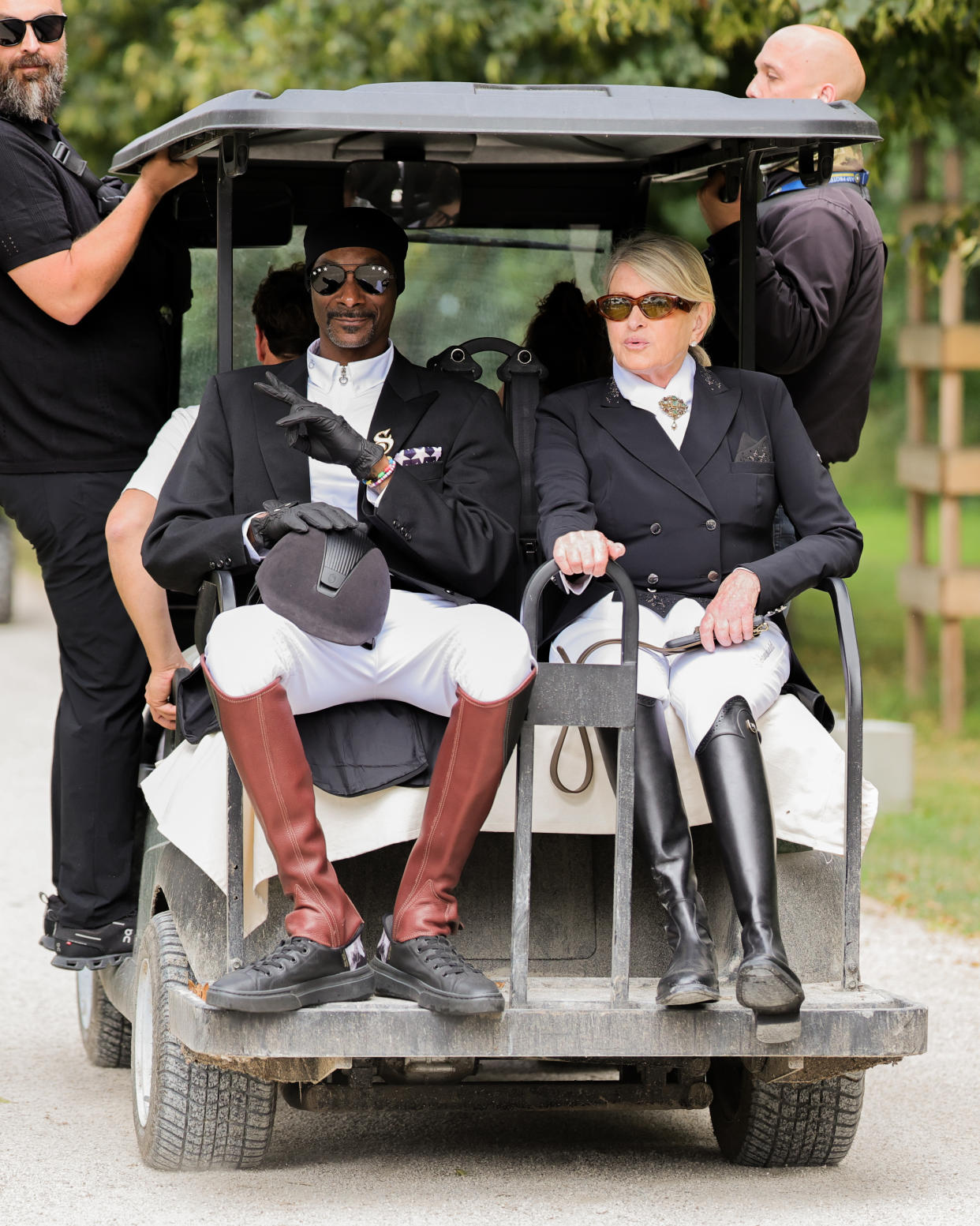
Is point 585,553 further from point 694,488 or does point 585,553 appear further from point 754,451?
point 754,451

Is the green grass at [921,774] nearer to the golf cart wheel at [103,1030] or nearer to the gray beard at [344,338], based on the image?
the golf cart wheel at [103,1030]

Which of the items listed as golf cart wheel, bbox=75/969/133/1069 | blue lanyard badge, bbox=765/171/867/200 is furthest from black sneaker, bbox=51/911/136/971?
blue lanyard badge, bbox=765/171/867/200

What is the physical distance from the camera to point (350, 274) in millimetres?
4289

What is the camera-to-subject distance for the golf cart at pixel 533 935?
354 centimetres

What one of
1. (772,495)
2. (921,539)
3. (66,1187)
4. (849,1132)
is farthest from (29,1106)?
(921,539)

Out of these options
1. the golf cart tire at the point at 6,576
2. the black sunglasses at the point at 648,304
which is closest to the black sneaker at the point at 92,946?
the black sunglasses at the point at 648,304

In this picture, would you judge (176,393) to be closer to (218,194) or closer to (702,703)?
(218,194)

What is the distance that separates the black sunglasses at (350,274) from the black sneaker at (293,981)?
4.84 feet

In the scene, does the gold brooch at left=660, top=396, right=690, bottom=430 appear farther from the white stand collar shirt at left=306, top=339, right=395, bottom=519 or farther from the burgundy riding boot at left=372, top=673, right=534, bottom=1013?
the burgundy riding boot at left=372, top=673, right=534, bottom=1013

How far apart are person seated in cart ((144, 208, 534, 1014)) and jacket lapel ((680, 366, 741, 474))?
0.39 meters

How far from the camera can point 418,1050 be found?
11.5ft

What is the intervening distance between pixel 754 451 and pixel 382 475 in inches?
31.4

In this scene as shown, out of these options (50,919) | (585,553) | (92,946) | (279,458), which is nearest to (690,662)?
(585,553)

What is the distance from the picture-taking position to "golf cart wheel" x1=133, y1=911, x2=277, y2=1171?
12.7ft
